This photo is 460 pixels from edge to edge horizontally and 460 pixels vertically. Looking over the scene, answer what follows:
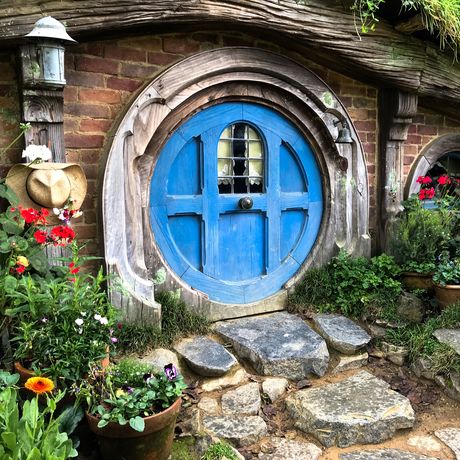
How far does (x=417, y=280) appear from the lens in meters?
4.27

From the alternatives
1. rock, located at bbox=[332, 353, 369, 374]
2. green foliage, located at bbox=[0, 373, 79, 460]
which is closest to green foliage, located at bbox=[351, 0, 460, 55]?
rock, located at bbox=[332, 353, 369, 374]

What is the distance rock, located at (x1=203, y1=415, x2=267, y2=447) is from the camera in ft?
8.94

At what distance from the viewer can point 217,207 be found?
3.94 meters

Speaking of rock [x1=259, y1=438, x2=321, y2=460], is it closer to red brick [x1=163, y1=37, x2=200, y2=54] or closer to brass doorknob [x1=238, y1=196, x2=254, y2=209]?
brass doorknob [x1=238, y1=196, x2=254, y2=209]

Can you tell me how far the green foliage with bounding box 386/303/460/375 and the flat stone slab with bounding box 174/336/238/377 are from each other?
4.60 feet

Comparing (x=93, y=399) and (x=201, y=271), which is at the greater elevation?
(x=201, y=271)

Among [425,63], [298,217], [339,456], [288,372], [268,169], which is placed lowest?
[339,456]

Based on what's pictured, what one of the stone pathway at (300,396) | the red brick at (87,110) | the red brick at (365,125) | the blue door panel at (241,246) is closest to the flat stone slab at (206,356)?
the stone pathway at (300,396)

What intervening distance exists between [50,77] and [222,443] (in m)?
2.30

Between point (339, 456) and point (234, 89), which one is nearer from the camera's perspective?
point (339, 456)

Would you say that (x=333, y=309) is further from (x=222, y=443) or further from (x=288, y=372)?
(x=222, y=443)

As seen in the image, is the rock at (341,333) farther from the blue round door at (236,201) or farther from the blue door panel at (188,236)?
the blue door panel at (188,236)

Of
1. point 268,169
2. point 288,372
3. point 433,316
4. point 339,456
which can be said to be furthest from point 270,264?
point 339,456

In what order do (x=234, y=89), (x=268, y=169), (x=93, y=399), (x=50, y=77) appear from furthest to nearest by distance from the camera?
(x=268, y=169) → (x=234, y=89) → (x=50, y=77) → (x=93, y=399)
